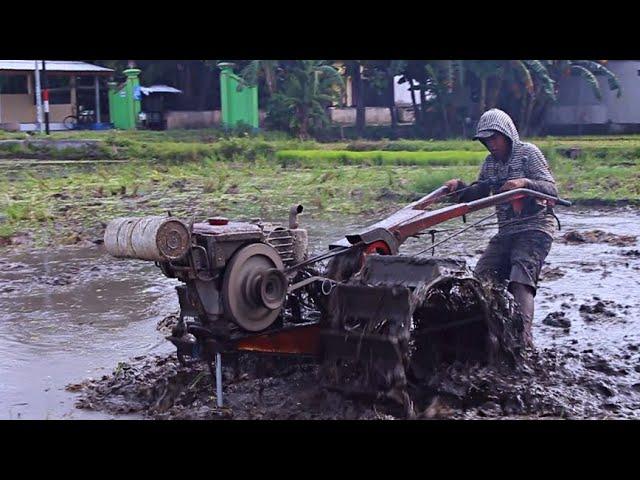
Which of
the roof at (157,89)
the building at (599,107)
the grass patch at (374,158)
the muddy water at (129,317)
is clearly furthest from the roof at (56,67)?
the muddy water at (129,317)

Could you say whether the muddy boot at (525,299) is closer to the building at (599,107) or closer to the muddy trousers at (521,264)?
the muddy trousers at (521,264)

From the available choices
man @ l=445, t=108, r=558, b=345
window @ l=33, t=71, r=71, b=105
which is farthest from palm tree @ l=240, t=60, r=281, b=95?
man @ l=445, t=108, r=558, b=345

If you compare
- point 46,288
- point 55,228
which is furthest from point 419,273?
point 55,228

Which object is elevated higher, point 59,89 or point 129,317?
point 59,89

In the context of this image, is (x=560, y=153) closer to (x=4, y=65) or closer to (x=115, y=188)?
(x=115, y=188)

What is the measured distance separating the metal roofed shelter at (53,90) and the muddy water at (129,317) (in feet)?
55.9

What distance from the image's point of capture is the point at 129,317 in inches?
348

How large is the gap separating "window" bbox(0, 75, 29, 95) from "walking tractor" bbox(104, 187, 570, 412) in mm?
24318

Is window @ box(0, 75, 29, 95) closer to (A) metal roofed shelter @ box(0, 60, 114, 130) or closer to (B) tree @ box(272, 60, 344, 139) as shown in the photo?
(A) metal roofed shelter @ box(0, 60, 114, 130)

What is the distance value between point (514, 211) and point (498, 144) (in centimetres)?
49

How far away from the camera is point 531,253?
695cm

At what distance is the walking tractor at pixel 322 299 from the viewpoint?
5445 millimetres

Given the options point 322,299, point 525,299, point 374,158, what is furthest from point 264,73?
point 322,299

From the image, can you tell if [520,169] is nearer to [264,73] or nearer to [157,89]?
[264,73]
